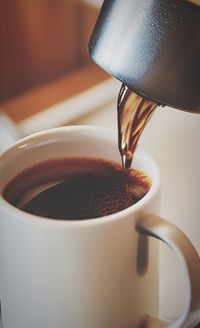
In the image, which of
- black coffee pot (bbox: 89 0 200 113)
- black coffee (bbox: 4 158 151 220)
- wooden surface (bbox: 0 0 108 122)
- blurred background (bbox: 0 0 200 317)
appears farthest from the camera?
wooden surface (bbox: 0 0 108 122)

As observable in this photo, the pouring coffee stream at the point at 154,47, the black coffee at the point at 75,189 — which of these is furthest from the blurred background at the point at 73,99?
the pouring coffee stream at the point at 154,47

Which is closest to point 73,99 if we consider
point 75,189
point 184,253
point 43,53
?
point 43,53

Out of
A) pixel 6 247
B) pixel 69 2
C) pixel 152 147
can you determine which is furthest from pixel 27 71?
pixel 6 247

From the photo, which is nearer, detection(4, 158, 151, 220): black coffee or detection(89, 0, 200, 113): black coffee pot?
detection(89, 0, 200, 113): black coffee pot

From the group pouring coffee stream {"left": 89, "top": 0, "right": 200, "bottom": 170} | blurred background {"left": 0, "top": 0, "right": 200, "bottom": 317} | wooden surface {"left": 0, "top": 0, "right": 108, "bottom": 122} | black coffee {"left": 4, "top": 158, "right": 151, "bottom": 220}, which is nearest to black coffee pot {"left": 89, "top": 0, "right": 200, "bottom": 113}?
pouring coffee stream {"left": 89, "top": 0, "right": 200, "bottom": 170}

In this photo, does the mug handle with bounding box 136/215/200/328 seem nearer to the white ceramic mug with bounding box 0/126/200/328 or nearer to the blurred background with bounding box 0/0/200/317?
the white ceramic mug with bounding box 0/126/200/328

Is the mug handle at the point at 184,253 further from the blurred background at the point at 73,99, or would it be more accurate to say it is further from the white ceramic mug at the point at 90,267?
the blurred background at the point at 73,99
